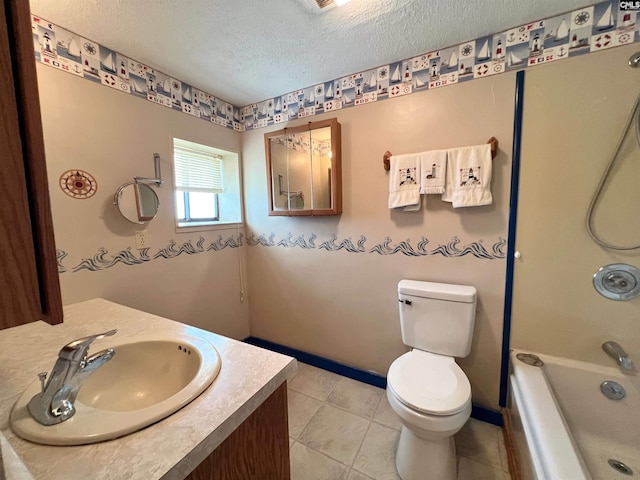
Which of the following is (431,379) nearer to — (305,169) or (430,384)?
(430,384)

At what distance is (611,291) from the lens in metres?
1.24

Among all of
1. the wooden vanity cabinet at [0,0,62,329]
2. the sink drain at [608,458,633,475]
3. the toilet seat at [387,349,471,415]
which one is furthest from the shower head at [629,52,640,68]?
the wooden vanity cabinet at [0,0,62,329]

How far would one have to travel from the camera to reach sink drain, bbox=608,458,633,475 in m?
1.11

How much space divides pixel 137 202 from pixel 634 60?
258 cm

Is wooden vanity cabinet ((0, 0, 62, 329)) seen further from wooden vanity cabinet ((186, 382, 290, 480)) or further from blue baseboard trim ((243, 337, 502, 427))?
blue baseboard trim ((243, 337, 502, 427))

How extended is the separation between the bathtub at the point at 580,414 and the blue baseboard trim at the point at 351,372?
0.17 metres

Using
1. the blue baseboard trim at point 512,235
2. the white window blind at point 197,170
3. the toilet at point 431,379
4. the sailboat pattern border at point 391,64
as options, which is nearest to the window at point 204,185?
the white window blind at point 197,170

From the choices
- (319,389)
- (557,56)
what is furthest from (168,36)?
(319,389)

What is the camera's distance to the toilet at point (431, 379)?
1.10 meters

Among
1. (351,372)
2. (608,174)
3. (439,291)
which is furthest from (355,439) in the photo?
(608,174)

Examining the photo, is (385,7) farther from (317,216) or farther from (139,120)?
(139,120)

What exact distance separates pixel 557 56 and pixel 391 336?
1.79 m

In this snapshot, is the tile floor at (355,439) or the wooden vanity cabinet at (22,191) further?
the tile floor at (355,439)

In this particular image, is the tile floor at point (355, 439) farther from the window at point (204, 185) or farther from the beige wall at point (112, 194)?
the window at point (204, 185)
